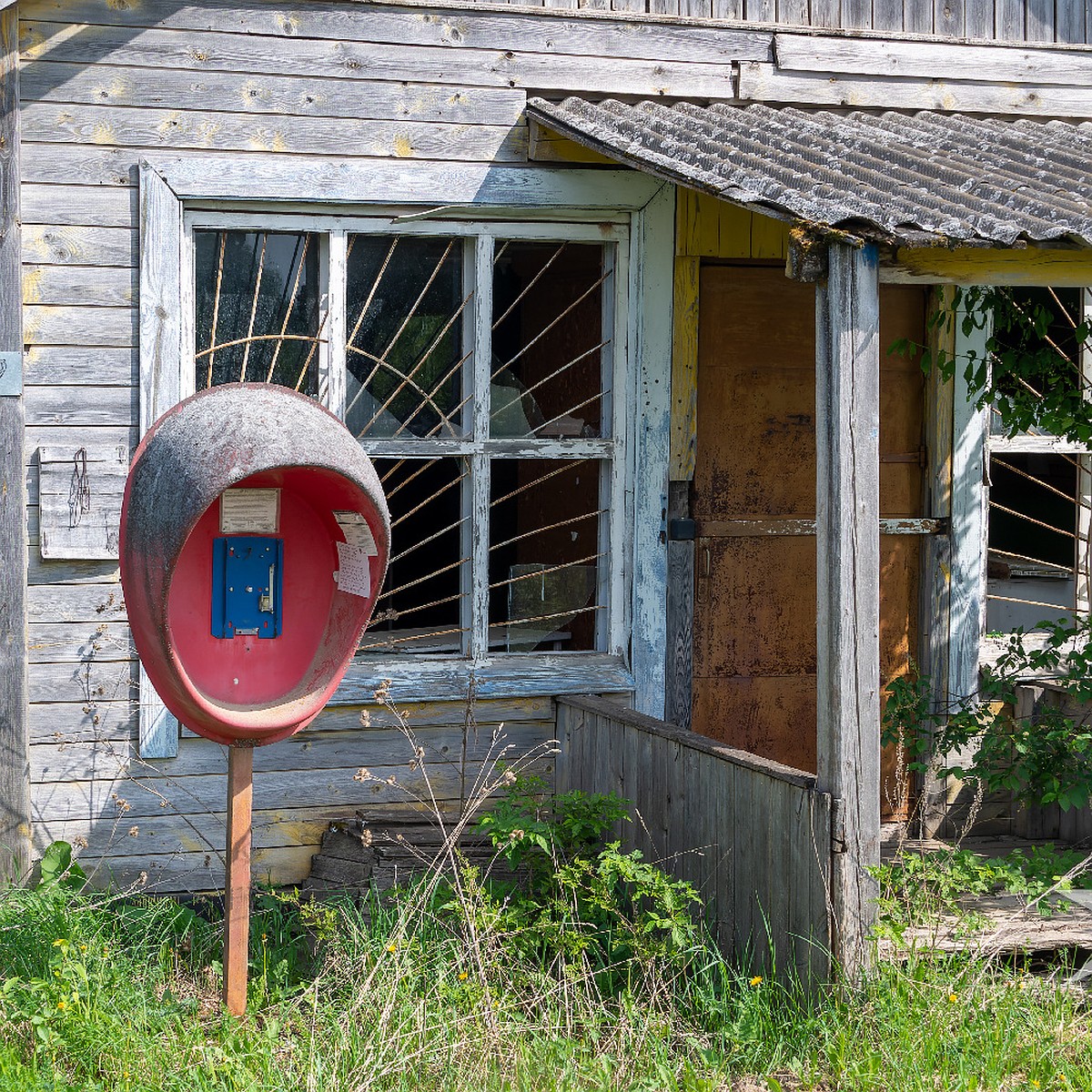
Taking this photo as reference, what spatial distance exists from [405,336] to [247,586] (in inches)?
78.4

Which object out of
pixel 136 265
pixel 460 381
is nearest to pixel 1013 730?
pixel 460 381

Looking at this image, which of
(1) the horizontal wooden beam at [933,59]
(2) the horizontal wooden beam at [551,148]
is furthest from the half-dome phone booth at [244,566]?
(1) the horizontal wooden beam at [933,59]

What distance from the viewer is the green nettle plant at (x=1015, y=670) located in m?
5.75

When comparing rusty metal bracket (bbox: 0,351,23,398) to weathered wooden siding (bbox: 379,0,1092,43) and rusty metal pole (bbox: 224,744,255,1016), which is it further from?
weathered wooden siding (bbox: 379,0,1092,43)

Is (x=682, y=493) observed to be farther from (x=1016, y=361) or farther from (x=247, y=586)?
(x=247, y=586)

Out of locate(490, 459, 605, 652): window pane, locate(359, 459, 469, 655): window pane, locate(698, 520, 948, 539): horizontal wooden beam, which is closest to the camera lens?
locate(359, 459, 469, 655): window pane

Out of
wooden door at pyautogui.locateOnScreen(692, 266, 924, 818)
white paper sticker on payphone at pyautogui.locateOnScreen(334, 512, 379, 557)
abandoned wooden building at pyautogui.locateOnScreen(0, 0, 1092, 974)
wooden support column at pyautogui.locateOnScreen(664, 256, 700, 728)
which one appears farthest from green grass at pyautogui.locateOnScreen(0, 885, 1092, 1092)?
wooden door at pyautogui.locateOnScreen(692, 266, 924, 818)

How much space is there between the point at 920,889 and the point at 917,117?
334 cm

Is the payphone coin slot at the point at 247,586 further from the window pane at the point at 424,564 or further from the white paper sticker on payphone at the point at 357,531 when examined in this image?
the window pane at the point at 424,564

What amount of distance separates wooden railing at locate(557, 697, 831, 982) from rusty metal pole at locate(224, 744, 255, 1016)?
4.99ft

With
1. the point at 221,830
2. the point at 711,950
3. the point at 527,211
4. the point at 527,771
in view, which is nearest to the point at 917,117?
the point at 527,211

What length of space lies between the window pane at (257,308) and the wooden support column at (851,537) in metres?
2.17

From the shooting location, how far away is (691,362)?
586 cm

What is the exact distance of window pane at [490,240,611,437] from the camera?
227 inches
